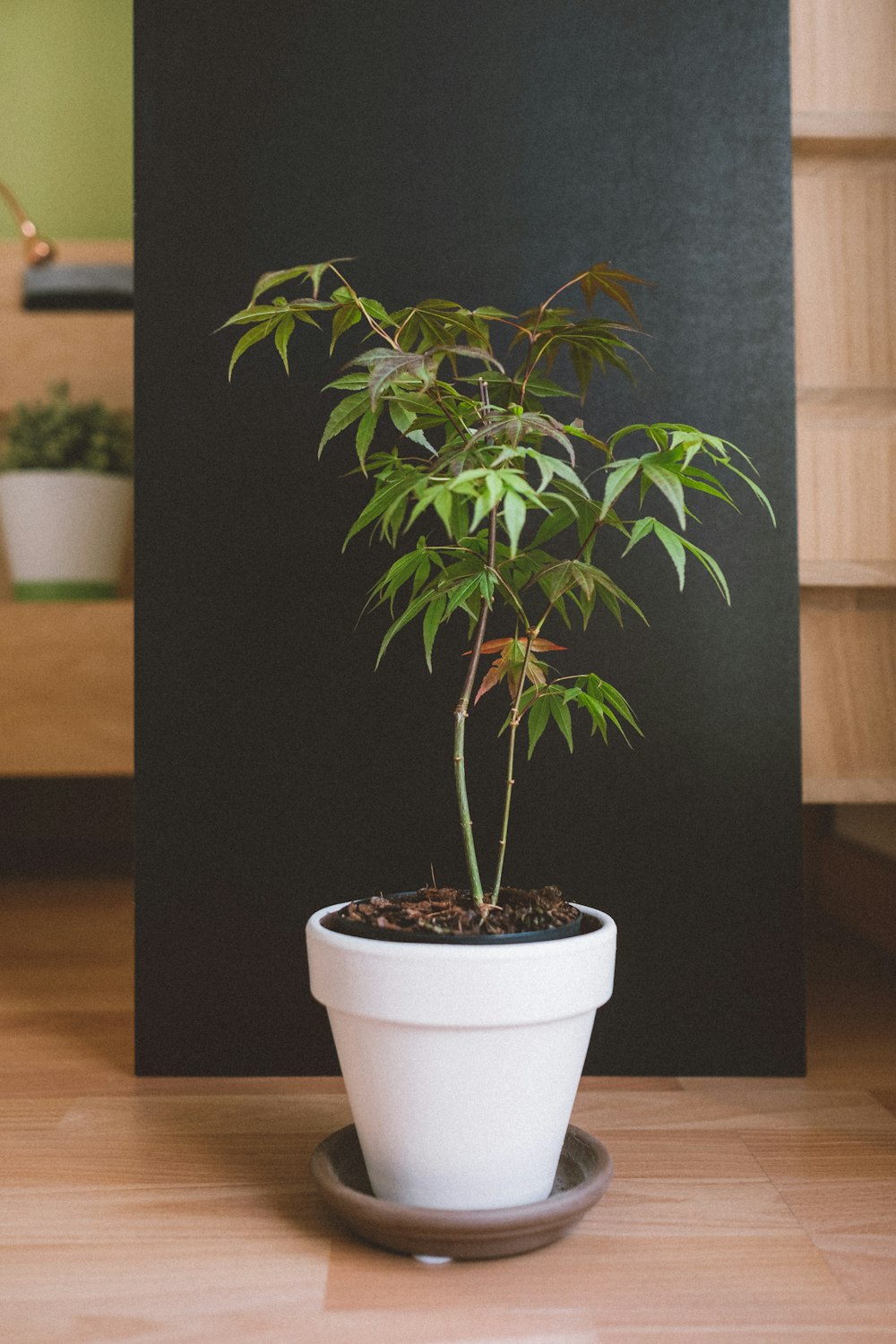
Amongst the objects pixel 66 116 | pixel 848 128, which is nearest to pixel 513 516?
pixel 848 128

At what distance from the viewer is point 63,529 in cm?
192

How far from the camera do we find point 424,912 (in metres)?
0.83

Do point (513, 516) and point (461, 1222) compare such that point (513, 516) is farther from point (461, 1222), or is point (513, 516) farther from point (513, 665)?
point (461, 1222)

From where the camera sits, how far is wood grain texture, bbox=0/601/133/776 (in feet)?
6.31

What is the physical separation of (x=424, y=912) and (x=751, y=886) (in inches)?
18.4

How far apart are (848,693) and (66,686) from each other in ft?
4.63

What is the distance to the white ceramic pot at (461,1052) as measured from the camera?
74cm

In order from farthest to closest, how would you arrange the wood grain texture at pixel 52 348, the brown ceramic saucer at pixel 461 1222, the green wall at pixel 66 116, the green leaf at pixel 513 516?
the green wall at pixel 66 116 → the wood grain texture at pixel 52 348 → the brown ceramic saucer at pixel 461 1222 → the green leaf at pixel 513 516

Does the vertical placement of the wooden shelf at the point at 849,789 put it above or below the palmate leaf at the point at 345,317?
below

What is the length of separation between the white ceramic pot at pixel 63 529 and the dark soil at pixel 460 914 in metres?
1.31

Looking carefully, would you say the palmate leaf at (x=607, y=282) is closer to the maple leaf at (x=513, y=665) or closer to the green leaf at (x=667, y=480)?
the green leaf at (x=667, y=480)

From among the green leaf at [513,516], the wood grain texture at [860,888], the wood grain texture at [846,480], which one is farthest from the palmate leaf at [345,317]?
the wood grain texture at [860,888]

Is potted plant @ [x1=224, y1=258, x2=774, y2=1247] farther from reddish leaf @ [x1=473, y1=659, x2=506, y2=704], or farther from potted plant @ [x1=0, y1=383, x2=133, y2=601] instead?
potted plant @ [x1=0, y1=383, x2=133, y2=601]

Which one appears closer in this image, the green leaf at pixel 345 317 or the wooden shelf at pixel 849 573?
the green leaf at pixel 345 317
